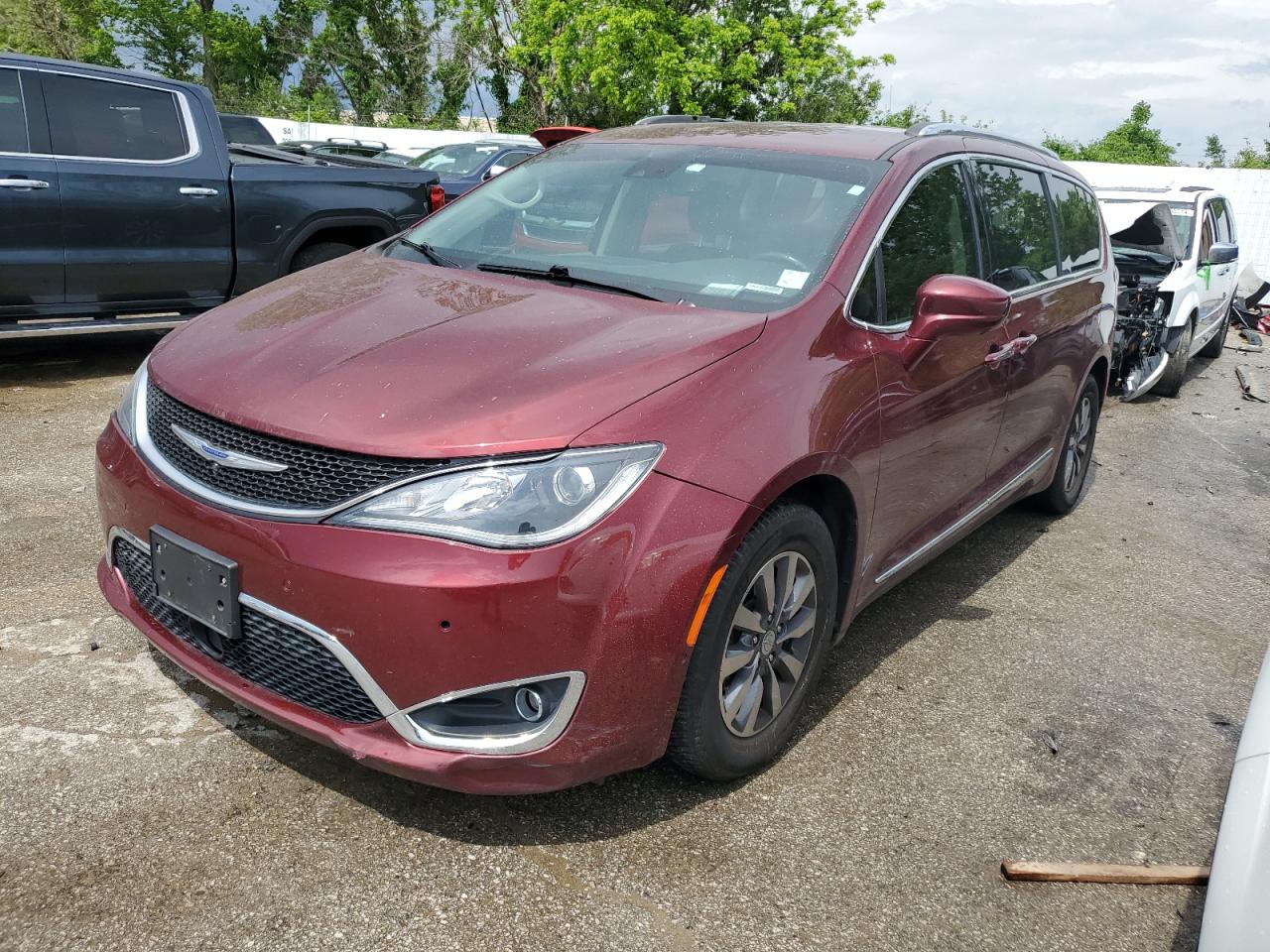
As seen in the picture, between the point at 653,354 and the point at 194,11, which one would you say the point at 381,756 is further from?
the point at 194,11

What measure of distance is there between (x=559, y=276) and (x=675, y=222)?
0.45 meters

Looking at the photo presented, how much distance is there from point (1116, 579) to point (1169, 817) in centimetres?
198

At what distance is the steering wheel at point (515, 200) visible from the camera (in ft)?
12.5

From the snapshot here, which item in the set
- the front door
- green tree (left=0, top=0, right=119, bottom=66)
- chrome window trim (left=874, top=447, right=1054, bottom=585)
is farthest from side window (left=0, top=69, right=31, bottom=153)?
green tree (left=0, top=0, right=119, bottom=66)

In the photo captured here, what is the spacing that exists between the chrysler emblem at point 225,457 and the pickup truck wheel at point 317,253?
5.13 meters

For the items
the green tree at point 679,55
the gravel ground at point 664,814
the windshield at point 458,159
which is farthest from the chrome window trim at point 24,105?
the green tree at point 679,55

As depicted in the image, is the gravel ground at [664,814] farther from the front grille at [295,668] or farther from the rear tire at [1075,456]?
the rear tire at [1075,456]

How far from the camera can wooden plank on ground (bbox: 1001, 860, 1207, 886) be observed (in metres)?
2.64

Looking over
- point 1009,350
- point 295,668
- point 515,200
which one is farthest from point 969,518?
point 295,668

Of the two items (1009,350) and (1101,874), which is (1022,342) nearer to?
(1009,350)

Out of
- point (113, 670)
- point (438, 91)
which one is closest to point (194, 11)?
point (438, 91)

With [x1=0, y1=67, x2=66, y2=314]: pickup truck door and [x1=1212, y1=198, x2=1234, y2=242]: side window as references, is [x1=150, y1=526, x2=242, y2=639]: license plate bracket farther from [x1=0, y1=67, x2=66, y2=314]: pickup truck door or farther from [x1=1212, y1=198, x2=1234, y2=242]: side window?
[x1=1212, y1=198, x2=1234, y2=242]: side window

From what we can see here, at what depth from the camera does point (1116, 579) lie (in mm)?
4758

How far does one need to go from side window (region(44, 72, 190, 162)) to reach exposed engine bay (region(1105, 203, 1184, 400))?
22.7 ft
